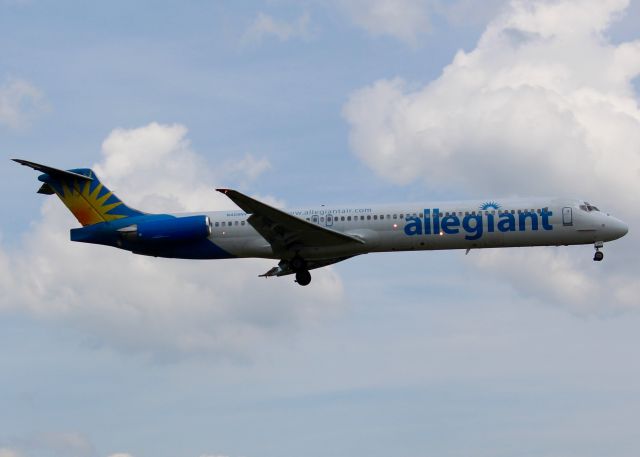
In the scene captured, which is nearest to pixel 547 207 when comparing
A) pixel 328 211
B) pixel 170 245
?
pixel 328 211

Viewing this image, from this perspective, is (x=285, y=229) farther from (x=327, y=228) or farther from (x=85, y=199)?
(x=85, y=199)

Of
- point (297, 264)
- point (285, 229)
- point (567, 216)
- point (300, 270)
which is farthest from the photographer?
point (300, 270)

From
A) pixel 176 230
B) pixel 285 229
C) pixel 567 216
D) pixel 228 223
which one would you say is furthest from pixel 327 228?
pixel 567 216

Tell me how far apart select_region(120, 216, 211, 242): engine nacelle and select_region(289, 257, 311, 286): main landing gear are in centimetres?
389

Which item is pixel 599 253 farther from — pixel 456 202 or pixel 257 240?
pixel 257 240

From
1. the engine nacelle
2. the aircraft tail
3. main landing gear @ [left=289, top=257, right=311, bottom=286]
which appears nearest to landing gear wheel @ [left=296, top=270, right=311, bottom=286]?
main landing gear @ [left=289, top=257, right=311, bottom=286]

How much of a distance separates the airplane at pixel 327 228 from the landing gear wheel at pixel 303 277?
0.04 meters

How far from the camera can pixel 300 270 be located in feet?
158

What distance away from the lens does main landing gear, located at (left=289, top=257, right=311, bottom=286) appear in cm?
4778

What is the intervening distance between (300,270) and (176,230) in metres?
5.64

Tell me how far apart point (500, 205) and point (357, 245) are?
242 inches

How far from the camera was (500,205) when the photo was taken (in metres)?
45.9

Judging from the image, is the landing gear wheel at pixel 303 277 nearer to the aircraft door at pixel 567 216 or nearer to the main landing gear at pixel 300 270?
the main landing gear at pixel 300 270

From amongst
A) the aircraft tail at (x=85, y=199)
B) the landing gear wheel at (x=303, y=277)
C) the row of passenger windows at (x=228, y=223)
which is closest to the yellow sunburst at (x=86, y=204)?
the aircraft tail at (x=85, y=199)
